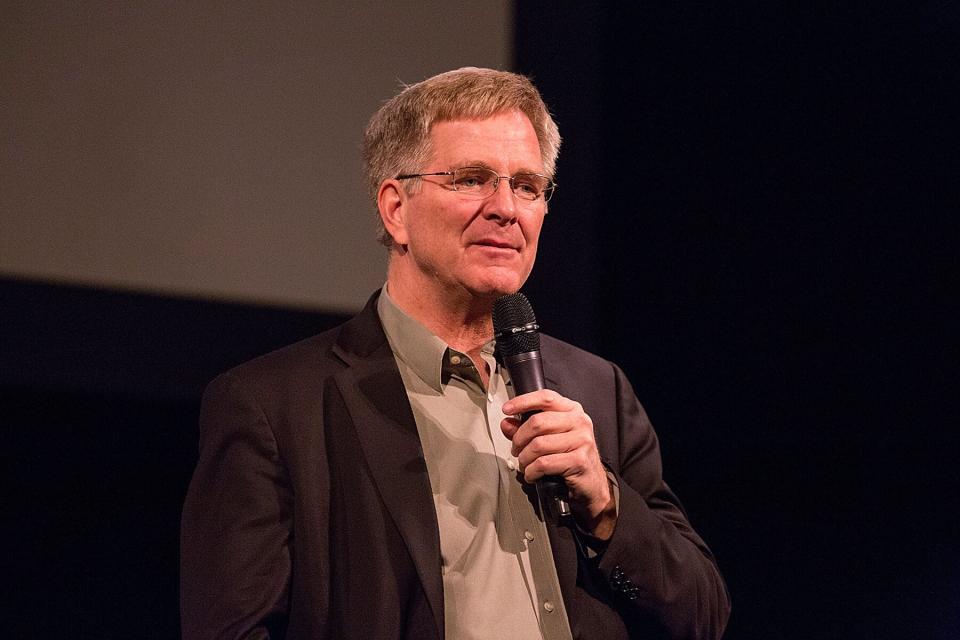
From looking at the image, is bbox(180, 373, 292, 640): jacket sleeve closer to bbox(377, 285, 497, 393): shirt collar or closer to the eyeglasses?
bbox(377, 285, 497, 393): shirt collar

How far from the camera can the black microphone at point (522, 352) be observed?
137cm

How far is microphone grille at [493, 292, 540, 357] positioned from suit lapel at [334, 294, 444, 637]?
0.21 meters

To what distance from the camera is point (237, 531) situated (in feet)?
4.79

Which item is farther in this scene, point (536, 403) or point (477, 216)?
point (477, 216)

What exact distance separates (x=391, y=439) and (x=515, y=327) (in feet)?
0.92

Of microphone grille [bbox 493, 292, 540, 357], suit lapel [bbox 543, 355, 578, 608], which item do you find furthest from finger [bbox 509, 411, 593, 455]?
suit lapel [bbox 543, 355, 578, 608]

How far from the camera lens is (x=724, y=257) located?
3242 millimetres

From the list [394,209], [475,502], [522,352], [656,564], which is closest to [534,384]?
[522,352]

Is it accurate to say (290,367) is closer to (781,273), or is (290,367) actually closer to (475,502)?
(475,502)

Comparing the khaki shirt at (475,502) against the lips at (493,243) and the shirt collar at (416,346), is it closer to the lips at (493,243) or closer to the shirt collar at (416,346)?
the shirt collar at (416,346)

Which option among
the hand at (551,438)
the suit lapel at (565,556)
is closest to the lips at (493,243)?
the hand at (551,438)

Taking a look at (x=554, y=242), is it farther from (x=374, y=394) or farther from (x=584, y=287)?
(x=374, y=394)

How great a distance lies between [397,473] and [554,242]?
1623mm

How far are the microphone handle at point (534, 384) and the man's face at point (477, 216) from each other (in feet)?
0.70
